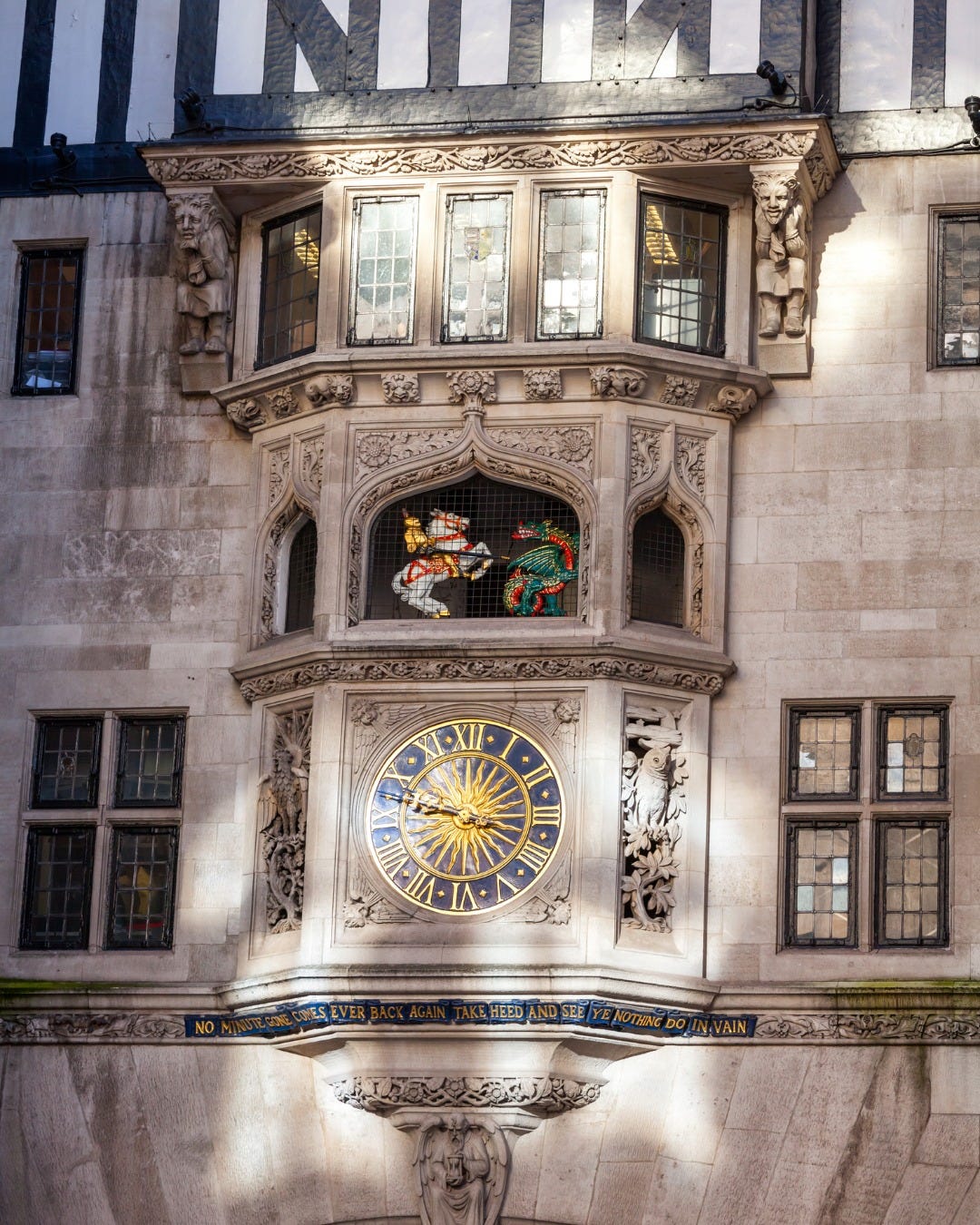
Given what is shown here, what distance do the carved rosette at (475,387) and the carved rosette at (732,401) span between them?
1.54m

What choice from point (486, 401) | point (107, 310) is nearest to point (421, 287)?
point (486, 401)

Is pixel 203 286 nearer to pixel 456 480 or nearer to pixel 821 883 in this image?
pixel 456 480

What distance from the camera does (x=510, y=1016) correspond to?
20797 millimetres

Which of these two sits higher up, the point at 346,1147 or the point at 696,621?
the point at 696,621

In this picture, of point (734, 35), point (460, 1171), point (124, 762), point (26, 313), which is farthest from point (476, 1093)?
point (734, 35)

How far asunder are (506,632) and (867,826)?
9.04 ft

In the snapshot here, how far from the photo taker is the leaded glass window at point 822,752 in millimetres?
21609

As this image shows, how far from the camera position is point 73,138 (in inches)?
939

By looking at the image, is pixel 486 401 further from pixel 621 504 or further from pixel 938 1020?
pixel 938 1020

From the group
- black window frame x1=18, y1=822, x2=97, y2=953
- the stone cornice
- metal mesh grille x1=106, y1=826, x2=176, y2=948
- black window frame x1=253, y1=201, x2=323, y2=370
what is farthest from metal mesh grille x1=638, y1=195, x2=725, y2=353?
black window frame x1=18, y1=822, x2=97, y2=953

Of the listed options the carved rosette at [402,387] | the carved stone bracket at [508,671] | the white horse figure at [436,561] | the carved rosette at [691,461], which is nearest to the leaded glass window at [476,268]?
the carved rosette at [402,387]

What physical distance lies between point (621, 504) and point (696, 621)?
0.97 metres

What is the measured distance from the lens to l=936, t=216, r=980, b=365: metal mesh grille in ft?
72.9

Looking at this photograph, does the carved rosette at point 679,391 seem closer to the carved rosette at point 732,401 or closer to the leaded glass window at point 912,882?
the carved rosette at point 732,401
